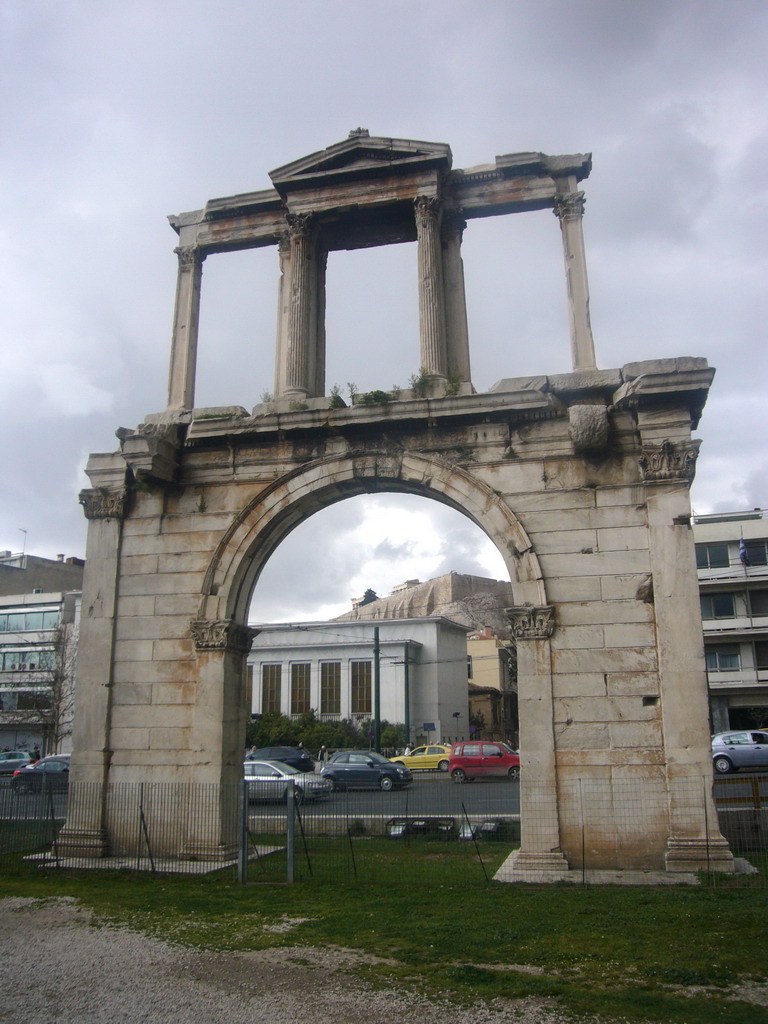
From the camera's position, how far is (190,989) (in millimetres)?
6891

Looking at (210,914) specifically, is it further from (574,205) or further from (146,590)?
(574,205)

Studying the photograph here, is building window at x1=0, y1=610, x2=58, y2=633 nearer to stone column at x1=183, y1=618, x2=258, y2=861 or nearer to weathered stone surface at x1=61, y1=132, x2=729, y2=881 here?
weathered stone surface at x1=61, y1=132, x2=729, y2=881

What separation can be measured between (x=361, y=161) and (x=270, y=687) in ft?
108

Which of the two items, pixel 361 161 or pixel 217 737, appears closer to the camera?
pixel 217 737

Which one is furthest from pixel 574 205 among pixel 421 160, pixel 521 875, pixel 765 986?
pixel 765 986

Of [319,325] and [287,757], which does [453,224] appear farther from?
[287,757]

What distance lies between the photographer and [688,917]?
8500mm

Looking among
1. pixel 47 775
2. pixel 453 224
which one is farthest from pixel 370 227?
pixel 47 775

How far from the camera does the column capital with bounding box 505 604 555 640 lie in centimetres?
1159

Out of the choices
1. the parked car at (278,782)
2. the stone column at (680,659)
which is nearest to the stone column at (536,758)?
the stone column at (680,659)

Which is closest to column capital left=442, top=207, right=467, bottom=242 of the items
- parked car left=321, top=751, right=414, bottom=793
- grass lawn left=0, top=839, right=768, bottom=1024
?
grass lawn left=0, top=839, right=768, bottom=1024

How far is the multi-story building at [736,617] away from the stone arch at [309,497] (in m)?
27.0

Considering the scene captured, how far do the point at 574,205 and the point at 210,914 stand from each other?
1140cm

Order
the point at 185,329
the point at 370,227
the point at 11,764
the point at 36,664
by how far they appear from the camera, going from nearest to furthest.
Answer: the point at 185,329 → the point at 370,227 → the point at 11,764 → the point at 36,664
